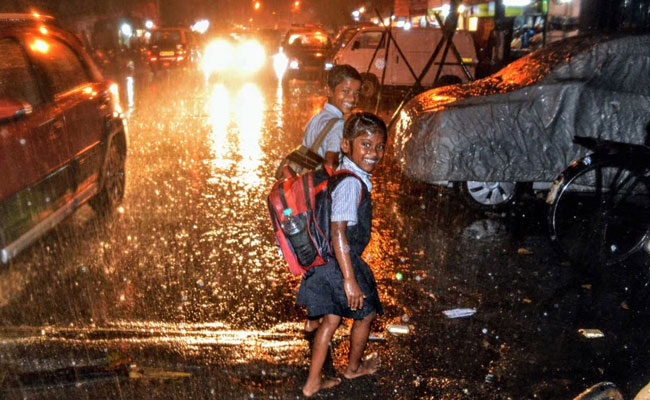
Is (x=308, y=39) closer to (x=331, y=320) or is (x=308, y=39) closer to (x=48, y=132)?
(x=48, y=132)

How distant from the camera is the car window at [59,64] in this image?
17.4 feet

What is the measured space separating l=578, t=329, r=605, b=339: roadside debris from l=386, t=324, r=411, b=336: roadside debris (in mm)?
1168

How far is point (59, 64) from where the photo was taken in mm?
5672

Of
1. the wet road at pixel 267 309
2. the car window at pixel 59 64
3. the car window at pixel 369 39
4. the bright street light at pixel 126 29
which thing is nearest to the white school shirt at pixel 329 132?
the wet road at pixel 267 309

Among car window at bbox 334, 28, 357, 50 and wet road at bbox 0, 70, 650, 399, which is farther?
car window at bbox 334, 28, 357, 50

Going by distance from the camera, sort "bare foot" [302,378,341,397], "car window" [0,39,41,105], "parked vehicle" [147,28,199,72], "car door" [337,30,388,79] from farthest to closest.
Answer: "parked vehicle" [147,28,199,72], "car door" [337,30,388,79], "car window" [0,39,41,105], "bare foot" [302,378,341,397]

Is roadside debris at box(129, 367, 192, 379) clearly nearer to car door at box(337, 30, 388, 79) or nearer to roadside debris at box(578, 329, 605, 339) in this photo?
roadside debris at box(578, 329, 605, 339)

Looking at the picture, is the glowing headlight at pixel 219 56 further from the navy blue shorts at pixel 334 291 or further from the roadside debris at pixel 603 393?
the roadside debris at pixel 603 393

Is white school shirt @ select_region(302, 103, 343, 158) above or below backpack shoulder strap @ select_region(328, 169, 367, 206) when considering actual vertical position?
above

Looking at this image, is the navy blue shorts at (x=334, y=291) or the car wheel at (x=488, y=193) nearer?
the navy blue shorts at (x=334, y=291)

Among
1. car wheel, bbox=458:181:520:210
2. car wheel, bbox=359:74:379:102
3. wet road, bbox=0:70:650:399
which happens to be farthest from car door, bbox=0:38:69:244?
car wheel, bbox=359:74:379:102

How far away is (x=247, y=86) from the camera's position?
2039cm

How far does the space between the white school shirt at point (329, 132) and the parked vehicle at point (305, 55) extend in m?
17.9

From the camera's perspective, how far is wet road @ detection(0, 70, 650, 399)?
354 centimetres
